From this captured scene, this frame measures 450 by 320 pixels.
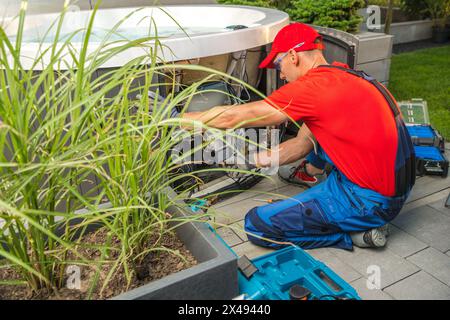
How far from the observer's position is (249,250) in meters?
2.04

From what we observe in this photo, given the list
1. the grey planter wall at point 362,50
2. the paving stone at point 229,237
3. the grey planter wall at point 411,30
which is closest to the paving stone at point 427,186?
the grey planter wall at point 362,50

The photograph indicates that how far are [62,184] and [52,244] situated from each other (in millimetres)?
188

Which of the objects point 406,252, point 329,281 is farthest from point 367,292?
point 329,281

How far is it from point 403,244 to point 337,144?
0.62 meters

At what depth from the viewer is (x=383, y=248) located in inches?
77.9

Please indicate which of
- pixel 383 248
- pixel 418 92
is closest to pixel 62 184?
pixel 383 248

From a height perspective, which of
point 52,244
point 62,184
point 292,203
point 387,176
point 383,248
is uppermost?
point 62,184

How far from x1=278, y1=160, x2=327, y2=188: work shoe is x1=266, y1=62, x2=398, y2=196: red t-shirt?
2.56 ft

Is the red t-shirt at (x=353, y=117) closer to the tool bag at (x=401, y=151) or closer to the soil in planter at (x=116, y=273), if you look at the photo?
the tool bag at (x=401, y=151)

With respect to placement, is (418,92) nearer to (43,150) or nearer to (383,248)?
(383,248)

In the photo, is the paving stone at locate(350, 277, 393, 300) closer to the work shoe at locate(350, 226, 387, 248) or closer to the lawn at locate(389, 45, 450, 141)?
the work shoe at locate(350, 226, 387, 248)

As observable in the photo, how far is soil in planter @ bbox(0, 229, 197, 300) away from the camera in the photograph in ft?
3.29

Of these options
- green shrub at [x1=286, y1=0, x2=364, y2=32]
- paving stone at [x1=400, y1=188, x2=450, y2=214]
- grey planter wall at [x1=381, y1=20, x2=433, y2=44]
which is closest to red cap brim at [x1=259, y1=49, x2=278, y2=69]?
paving stone at [x1=400, y1=188, x2=450, y2=214]

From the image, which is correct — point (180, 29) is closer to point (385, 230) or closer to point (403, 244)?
point (385, 230)
